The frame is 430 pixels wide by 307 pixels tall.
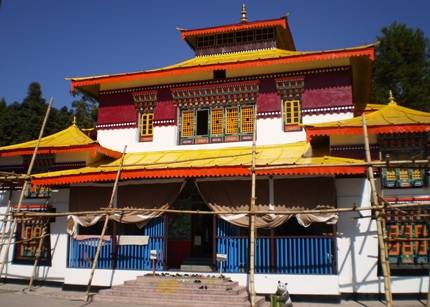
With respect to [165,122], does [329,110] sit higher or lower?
higher

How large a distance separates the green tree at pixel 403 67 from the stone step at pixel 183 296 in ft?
65.0

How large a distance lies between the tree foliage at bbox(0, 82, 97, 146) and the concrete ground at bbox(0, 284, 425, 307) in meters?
19.6

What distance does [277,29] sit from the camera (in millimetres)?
16141

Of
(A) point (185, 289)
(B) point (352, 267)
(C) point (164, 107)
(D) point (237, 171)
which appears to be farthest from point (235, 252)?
(C) point (164, 107)

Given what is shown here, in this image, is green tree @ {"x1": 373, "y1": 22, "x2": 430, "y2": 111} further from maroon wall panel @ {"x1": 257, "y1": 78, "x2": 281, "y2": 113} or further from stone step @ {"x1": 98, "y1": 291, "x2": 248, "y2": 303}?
stone step @ {"x1": 98, "y1": 291, "x2": 248, "y2": 303}

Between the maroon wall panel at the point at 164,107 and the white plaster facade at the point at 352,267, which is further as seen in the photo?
the maroon wall panel at the point at 164,107

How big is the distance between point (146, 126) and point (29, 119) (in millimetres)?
19833

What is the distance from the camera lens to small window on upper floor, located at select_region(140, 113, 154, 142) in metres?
15.1

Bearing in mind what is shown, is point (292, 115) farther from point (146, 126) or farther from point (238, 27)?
point (146, 126)

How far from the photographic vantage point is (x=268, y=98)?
14.1 metres

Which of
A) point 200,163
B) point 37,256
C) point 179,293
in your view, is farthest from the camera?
point 37,256

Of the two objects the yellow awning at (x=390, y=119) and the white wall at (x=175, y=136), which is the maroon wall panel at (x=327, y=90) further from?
the yellow awning at (x=390, y=119)

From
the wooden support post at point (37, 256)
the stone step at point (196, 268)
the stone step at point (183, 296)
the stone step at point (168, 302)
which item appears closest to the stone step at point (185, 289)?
the stone step at point (183, 296)

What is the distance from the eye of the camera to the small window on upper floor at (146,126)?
1513 cm
